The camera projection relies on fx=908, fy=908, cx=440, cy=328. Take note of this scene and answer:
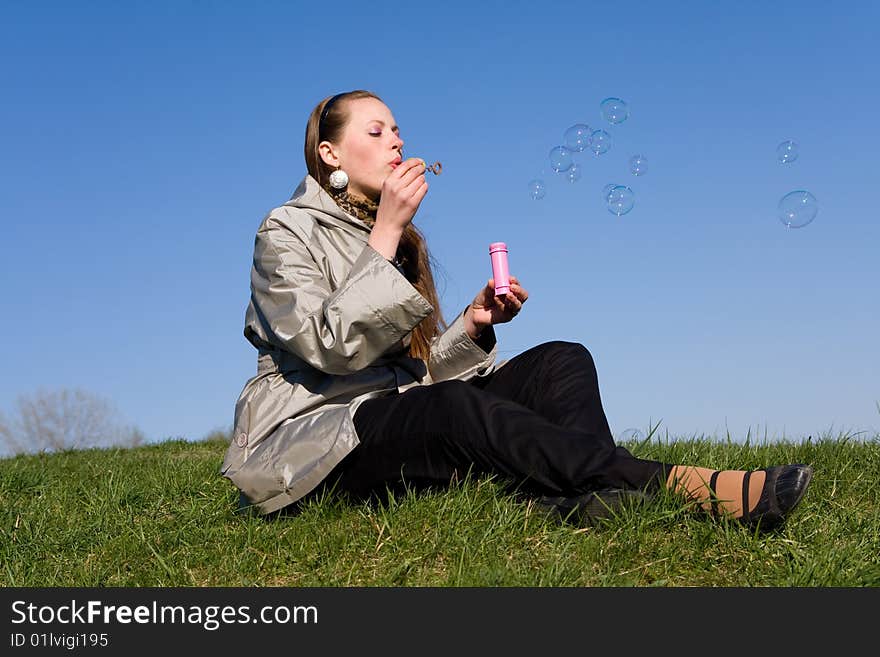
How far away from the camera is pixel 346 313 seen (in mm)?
3018

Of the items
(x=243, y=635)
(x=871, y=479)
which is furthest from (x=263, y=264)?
(x=871, y=479)

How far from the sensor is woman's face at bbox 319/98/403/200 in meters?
3.64

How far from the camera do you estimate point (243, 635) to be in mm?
2463

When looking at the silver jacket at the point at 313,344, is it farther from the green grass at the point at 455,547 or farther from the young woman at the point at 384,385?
the green grass at the point at 455,547

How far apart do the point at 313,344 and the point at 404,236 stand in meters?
1.04

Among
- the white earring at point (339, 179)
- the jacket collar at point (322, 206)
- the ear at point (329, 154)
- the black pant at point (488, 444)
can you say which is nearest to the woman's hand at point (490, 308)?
the black pant at point (488, 444)

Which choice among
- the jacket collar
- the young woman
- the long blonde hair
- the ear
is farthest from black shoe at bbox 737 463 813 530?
the ear

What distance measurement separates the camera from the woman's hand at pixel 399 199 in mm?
3232

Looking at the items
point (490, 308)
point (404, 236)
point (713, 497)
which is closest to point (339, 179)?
point (404, 236)

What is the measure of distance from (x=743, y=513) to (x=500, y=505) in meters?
0.78

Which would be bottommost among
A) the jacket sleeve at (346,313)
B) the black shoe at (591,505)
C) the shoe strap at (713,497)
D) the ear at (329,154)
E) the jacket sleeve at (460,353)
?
the black shoe at (591,505)

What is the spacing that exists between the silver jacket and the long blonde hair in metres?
0.11

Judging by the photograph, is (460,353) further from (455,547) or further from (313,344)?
(455,547)

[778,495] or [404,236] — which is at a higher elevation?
[404,236]
